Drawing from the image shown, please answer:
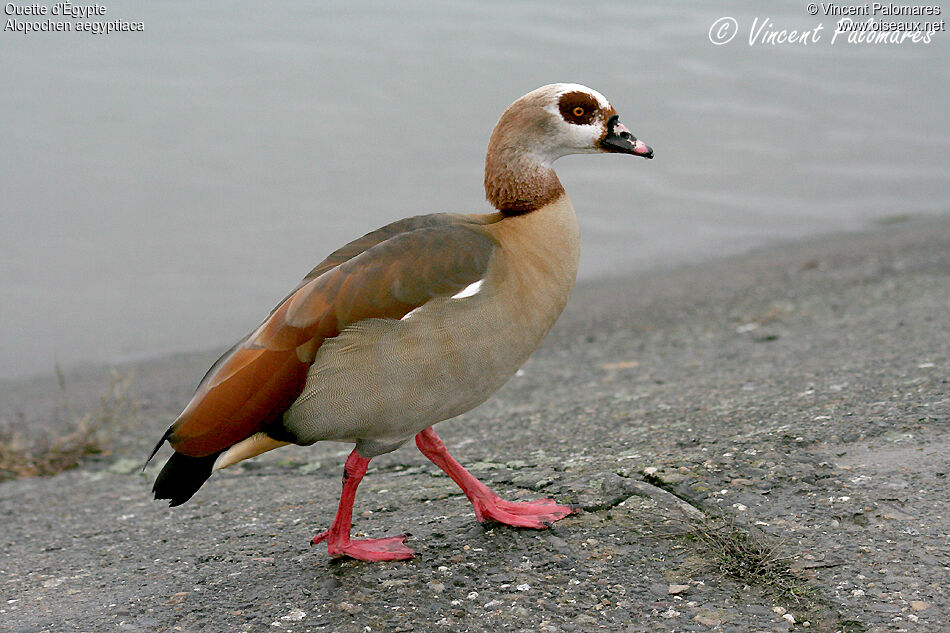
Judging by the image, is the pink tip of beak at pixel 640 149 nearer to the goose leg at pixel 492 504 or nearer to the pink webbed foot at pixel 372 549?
the goose leg at pixel 492 504

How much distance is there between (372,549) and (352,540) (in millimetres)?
112

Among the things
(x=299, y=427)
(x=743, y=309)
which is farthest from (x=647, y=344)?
(x=299, y=427)

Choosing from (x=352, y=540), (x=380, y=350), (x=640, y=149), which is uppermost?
(x=640, y=149)

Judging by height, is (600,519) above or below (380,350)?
below

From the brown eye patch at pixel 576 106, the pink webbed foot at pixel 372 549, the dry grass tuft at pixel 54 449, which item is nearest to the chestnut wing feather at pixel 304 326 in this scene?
the pink webbed foot at pixel 372 549

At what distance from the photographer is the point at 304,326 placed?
3.22 m

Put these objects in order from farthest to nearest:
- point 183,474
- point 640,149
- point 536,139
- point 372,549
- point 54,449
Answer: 1. point 54,449
2. point 640,149
3. point 536,139
4. point 372,549
5. point 183,474

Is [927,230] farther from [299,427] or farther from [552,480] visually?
[299,427]

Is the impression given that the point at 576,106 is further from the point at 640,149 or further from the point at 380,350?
the point at 380,350

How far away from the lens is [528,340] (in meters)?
3.34

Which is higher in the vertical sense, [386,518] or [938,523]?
[938,523]

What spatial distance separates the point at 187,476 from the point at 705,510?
181 cm

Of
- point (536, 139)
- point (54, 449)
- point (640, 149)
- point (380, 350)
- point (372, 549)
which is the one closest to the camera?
point (380, 350)

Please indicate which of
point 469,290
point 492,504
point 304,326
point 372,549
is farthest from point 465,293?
point 372,549
